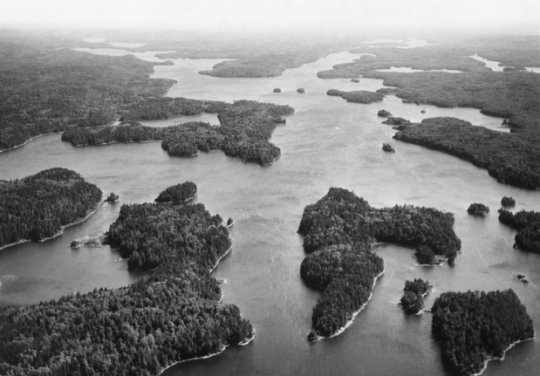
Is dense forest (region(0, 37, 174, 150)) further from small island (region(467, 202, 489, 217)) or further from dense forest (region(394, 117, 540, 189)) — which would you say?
small island (region(467, 202, 489, 217))

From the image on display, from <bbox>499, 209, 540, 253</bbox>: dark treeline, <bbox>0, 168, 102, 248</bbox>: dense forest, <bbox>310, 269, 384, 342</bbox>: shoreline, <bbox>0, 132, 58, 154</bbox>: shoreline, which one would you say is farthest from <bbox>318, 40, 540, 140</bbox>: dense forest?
<bbox>0, 132, 58, 154</bbox>: shoreline

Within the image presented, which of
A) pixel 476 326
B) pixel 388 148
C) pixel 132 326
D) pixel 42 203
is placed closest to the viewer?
pixel 132 326

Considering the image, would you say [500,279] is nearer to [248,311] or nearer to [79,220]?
[248,311]

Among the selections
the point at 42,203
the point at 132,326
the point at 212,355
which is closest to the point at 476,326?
the point at 212,355

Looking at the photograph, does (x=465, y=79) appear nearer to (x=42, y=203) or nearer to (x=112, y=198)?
(x=112, y=198)

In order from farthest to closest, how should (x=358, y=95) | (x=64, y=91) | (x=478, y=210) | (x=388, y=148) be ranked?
(x=64, y=91), (x=358, y=95), (x=388, y=148), (x=478, y=210)

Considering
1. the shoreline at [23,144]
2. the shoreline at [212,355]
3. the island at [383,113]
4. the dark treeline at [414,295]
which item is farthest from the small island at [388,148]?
the shoreline at [23,144]
